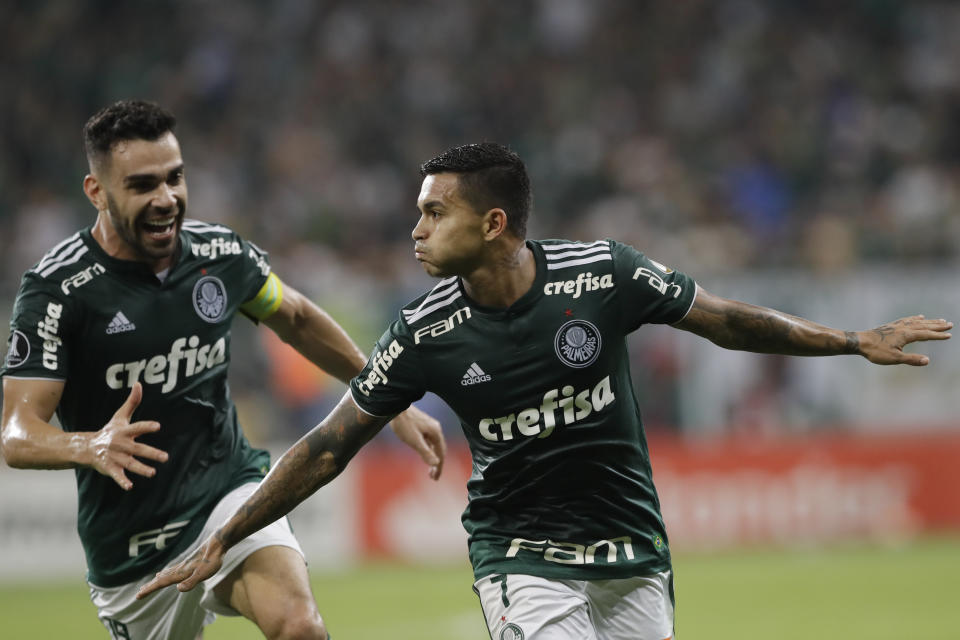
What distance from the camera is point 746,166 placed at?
17.3 m

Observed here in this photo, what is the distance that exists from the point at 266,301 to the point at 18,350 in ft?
3.92

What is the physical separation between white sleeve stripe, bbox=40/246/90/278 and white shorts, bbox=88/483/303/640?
1.22m

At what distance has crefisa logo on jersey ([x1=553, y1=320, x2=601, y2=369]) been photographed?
15.8ft

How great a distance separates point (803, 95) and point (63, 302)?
48.2ft

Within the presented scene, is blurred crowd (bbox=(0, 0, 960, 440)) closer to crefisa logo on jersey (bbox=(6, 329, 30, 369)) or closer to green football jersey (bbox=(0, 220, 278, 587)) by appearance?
green football jersey (bbox=(0, 220, 278, 587))

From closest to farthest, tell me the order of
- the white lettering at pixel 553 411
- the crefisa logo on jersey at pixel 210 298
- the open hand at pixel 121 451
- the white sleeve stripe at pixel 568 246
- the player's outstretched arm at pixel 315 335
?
the open hand at pixel 121 451, the white lettering at pixel 553 411, the white sleeve stripe at pixel 568 246, the crefisa logo on jersey at pixel 210 298, the player's outstretched arm at pixel 315 335

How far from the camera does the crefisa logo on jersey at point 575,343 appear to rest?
4.81 meters

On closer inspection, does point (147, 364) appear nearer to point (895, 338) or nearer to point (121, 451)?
point (121, 451)

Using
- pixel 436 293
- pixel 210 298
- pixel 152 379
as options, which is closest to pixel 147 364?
pixel 152 379

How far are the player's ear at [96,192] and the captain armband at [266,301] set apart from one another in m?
0.83

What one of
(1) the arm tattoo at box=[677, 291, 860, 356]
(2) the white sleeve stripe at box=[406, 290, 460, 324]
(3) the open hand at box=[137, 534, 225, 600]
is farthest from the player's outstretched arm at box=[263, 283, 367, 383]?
(1) the arm tattoo at box=[677, 291, 860, 356]

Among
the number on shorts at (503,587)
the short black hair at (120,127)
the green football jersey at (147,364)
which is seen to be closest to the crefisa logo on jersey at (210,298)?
the green football jersey at (147,364)

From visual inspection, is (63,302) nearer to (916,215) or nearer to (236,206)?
(236,206)

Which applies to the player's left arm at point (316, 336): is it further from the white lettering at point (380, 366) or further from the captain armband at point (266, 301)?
the white lettering at point (380, 366)
